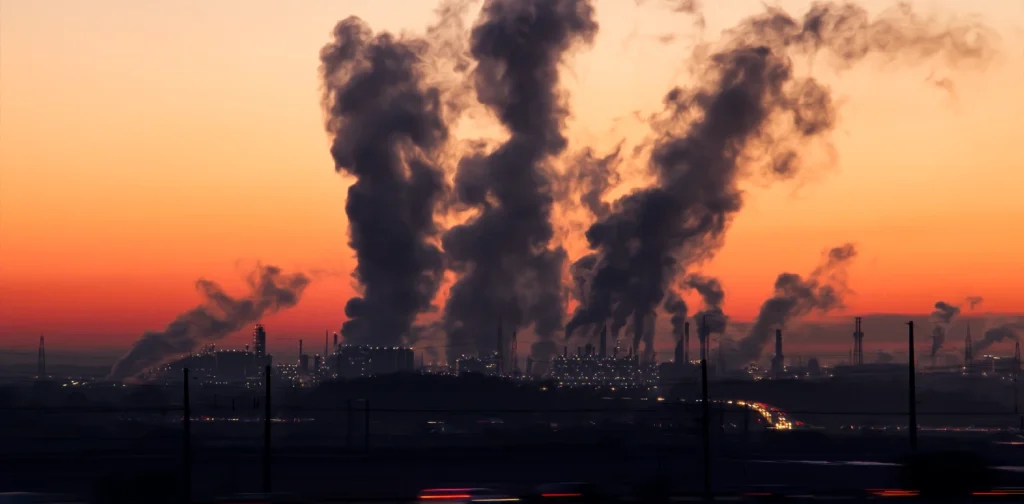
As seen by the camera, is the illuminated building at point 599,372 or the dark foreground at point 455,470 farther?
the illuminated building at point 599,372

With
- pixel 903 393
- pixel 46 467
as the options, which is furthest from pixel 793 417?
pixel 46 467

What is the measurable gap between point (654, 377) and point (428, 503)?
140300 mm

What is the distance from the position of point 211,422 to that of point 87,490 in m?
66.9

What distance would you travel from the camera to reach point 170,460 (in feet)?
204

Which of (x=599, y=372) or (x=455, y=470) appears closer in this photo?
(x=455, y=470)

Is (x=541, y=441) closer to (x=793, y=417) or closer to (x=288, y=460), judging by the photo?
(x=288, y=460)

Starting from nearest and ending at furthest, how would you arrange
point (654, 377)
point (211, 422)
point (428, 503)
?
point (428, 503) < point (211, 422) < point (654, 377)

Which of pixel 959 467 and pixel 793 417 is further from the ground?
pixel 959 467

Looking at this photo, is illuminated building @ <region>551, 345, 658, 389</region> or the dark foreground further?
illuminated building @ <region>551, 345, 658, 389</region>

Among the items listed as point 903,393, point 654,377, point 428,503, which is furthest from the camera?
point 903,393

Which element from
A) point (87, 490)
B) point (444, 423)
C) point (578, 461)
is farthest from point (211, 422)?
point (87, 490)

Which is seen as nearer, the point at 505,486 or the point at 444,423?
the point at 505,486

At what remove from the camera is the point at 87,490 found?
45531 millimetres

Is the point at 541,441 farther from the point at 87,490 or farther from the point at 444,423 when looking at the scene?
the point at 87,490
